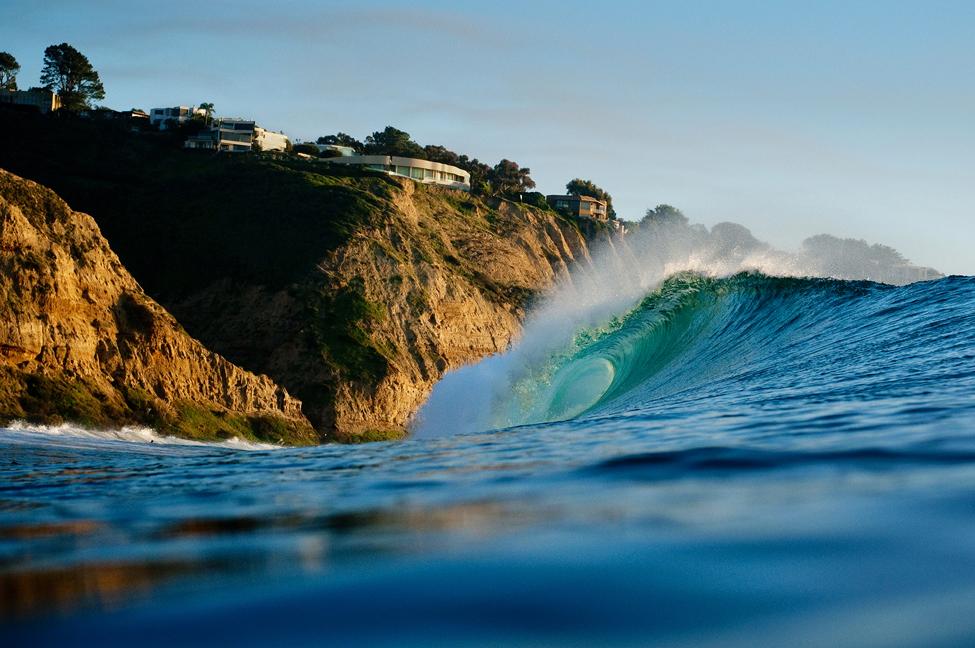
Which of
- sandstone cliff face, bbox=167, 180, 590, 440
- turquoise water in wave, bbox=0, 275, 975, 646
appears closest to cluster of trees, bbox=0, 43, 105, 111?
sandstone cliff face, bbox=167, 180, 590, 440

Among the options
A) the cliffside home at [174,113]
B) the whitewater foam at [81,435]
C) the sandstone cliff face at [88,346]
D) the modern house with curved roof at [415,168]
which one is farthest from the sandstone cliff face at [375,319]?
the cliffside home at [174,113]

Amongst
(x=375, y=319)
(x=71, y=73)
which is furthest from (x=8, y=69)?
(x=375, y=319)

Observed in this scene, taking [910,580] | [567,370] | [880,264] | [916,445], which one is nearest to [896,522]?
[910,580]

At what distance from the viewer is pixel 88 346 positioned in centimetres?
3741

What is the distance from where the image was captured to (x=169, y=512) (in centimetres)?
582

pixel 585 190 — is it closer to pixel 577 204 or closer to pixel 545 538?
pixel 577 204

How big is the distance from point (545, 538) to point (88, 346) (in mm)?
36575

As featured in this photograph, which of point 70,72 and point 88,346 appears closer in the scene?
point 88,346

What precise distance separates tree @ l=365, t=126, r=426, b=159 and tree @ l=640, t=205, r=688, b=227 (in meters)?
41.0

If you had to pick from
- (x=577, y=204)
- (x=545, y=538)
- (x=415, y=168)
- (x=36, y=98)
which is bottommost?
(x=545, y=538)

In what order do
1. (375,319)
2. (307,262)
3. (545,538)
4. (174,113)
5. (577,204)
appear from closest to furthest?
(545,538)
(375,319)
(307,262)
(174,113)
(577,204)

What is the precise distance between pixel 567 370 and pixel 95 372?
667 inches

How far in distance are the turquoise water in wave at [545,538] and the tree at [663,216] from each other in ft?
471

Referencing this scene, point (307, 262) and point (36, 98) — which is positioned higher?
point (36, 98)
